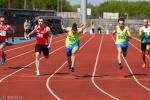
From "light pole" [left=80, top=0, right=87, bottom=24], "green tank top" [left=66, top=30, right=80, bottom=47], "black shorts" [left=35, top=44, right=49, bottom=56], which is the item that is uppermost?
"green tank top" [left=66, top=30, right=80, bottom=47]

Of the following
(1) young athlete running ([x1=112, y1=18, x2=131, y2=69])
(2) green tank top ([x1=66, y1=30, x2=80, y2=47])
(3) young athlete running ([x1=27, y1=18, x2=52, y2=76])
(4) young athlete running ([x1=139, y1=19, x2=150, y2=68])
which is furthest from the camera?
(4) young athlete running ([x1=139, y1=19, x2=150, y2=68])

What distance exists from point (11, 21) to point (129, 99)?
44.8 m

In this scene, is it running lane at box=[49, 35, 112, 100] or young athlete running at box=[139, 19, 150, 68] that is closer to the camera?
running lane at box=[49, 35, 112, 100]

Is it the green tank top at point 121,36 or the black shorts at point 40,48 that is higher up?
the green tank top at point 121,36

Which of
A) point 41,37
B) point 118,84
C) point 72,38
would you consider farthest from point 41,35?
point 118,84

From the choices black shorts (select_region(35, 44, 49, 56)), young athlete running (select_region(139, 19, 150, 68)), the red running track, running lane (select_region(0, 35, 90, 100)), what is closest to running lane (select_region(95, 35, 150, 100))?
the red running track

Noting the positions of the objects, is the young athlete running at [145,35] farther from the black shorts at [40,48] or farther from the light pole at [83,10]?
the light pole at [83,10]

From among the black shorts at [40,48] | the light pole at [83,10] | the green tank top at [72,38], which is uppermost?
the green tank top at [72,38]

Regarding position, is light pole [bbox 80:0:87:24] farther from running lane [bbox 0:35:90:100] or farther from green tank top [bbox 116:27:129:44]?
green tank top [bbox 116:27:129:44]

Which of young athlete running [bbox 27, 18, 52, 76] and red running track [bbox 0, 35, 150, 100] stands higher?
young athlete running [bbox 27, 18, 52, 76]

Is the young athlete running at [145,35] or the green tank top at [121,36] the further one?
the young athlete running at [145,35]

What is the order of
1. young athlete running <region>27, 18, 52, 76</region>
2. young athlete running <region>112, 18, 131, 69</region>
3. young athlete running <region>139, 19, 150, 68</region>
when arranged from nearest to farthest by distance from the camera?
young athlete running <region>27, 18, 52, 76</region>
young athlete running <region>112, 18, 131, 69</region>
young athlete running <region>139, 19, 150, 68</region>

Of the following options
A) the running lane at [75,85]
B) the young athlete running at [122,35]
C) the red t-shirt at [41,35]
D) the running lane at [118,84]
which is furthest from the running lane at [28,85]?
the young athlete running at [122,35]

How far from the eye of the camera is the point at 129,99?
1269 cm
